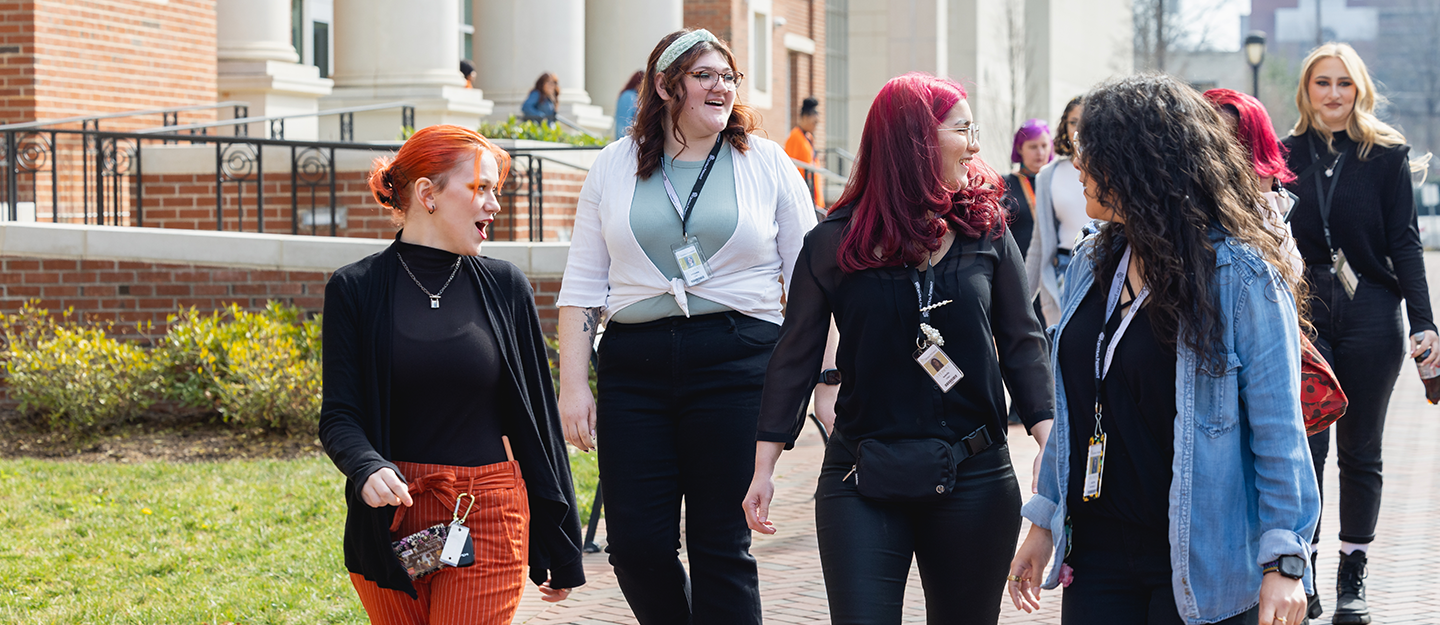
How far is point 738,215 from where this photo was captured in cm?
408

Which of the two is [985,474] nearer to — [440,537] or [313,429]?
[440,537]

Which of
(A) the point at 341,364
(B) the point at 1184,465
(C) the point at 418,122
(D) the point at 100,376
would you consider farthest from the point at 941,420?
(C) the point at 418,122

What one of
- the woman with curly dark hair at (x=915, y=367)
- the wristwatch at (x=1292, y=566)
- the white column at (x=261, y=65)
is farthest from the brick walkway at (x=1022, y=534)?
the white column at (x=261, y=65)

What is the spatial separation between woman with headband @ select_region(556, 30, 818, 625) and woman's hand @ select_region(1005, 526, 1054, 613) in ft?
3.47

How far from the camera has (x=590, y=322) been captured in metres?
4.29

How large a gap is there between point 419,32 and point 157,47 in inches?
92.0

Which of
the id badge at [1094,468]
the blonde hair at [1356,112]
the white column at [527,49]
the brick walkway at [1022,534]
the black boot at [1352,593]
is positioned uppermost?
the white column at [527,49]

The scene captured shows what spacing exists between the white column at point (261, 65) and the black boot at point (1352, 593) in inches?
433

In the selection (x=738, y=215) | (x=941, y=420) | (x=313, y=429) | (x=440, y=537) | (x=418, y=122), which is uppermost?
(x=418, y=122)

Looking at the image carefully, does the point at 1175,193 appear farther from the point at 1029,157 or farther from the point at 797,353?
the point at 1029,157

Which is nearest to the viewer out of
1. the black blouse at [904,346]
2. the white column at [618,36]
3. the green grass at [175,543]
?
the black blouse at [904,346]

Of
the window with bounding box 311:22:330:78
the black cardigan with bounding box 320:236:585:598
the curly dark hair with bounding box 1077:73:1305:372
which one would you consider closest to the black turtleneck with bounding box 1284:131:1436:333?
the curly dark hair with bounding box 1077:73:1305:372

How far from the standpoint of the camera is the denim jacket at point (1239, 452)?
2746 mm

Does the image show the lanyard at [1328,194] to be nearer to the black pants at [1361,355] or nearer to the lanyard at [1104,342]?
the black pants at [1361,355]
